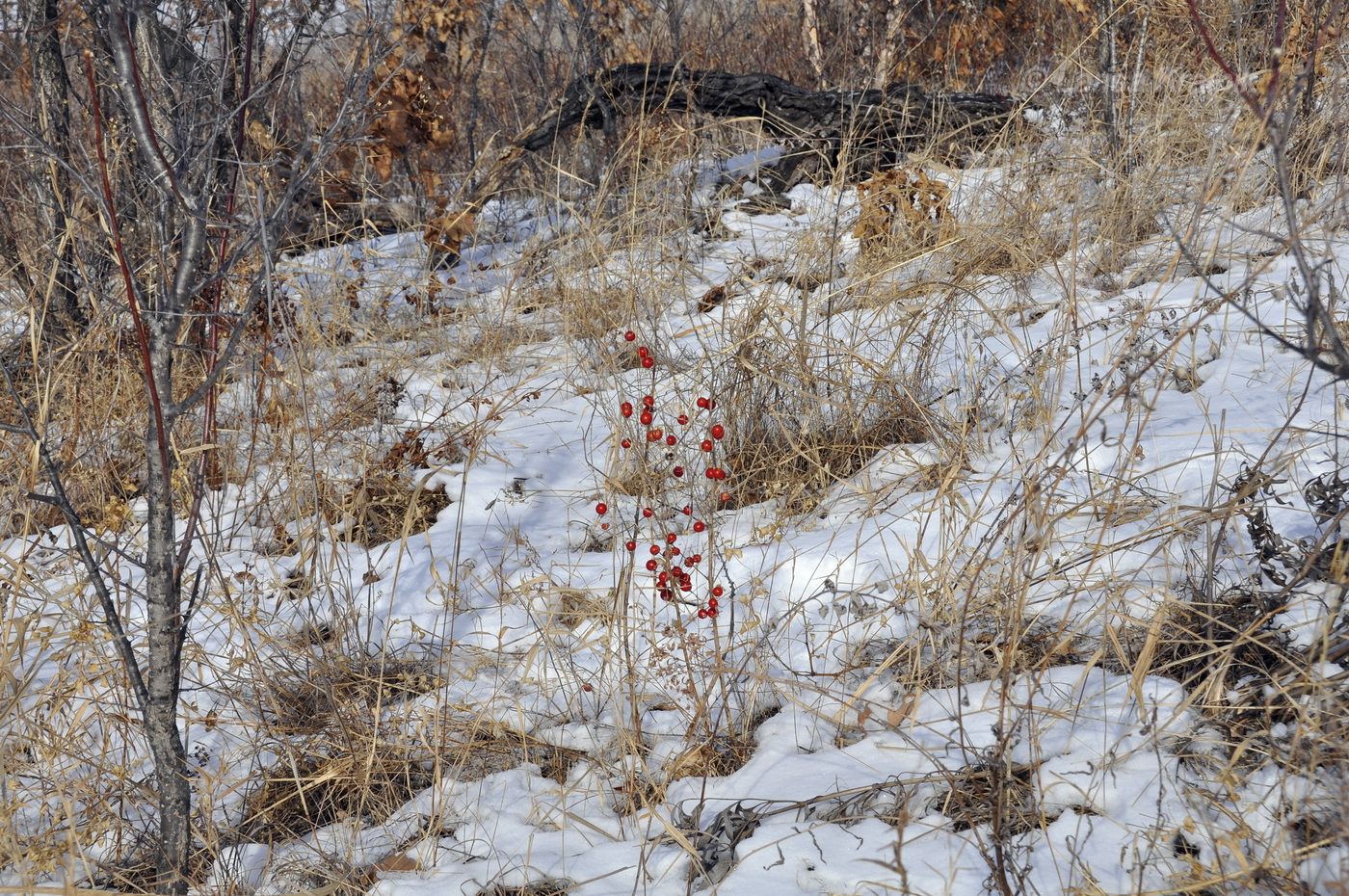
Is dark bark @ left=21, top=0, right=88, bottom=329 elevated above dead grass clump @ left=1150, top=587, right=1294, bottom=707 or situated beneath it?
elevated above

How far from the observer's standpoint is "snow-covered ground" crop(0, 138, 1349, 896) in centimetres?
155

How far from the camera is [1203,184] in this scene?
2801mm

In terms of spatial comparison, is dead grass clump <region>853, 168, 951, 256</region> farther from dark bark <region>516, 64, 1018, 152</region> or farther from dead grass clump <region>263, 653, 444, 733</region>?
dead grass clump <region>263, 653, 444, 733</region>

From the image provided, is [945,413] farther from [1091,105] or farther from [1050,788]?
[1091,105]

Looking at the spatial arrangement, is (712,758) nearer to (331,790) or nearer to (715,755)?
(715,755)

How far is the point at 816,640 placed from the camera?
6.88 feet

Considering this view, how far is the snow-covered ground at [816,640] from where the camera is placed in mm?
1547

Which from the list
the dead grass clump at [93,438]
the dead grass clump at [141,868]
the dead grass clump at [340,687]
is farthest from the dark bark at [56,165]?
the dead grass clump at [141,868]

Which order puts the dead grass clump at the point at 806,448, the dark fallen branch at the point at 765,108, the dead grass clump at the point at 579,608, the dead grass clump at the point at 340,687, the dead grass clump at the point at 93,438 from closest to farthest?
the dead grass clump at the point at 340,687 < the dead grass clump at the point at 579,608 < the dead grass clump at the point at 806,448 < the dead grass clump at the point at 93,438 < the dark fallen branch at the point at 765,108

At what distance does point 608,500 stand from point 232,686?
1037mm

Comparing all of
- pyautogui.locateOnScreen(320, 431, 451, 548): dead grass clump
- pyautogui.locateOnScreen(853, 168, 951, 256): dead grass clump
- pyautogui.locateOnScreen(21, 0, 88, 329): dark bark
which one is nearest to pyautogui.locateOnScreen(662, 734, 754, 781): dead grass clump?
pyautogui.locateOnScreen(320, 431, 451, 548): dead grass clump

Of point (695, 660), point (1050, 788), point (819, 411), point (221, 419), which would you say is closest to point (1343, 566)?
point (1050, 788)

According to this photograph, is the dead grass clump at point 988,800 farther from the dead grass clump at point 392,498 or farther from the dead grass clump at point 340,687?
the dead grass clump at point 392,498

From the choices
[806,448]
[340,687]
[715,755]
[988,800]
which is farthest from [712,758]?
[806,448]
